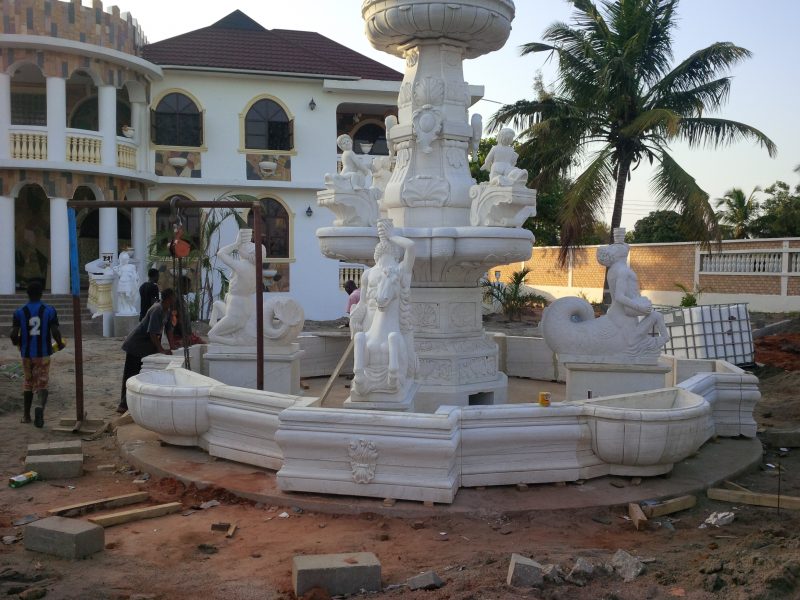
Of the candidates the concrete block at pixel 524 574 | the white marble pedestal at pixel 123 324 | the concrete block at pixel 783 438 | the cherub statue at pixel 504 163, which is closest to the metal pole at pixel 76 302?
the cherub statue at pixel 504 163

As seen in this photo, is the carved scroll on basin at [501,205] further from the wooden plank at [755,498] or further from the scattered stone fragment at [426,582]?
the scattered stone fragment at [426,582]

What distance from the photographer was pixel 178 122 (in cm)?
2141

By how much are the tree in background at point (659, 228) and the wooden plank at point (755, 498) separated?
27250mm

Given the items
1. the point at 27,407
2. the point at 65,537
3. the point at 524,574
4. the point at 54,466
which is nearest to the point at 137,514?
the point at 65,537

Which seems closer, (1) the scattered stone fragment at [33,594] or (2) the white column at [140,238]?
(1) the scattered stone fragment at [33,594]

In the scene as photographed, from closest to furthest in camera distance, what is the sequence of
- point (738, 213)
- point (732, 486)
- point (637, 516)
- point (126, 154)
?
point (637, 516), point (732, 486), point (126, 154), point (738, 213)

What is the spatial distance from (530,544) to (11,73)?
19150 millimetres

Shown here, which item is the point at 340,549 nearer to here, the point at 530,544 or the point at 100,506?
the point at 530,544

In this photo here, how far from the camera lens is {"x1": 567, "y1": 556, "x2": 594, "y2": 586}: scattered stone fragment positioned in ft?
12.4

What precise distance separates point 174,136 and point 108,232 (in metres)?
3.60

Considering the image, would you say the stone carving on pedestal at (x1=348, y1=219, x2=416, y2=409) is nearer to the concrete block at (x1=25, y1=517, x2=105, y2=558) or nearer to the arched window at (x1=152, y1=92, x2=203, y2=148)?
the concrete block at (x1=25, y1=517, x2=105, y2=558)

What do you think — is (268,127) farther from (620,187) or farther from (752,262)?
(752,262)

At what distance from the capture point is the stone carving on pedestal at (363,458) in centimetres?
518

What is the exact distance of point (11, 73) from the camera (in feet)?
61.8
